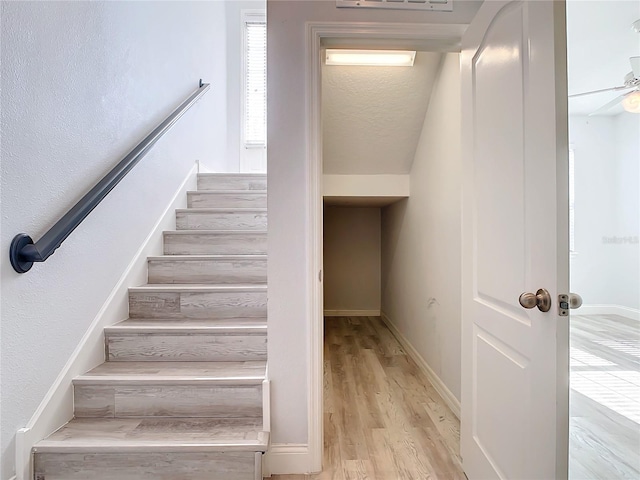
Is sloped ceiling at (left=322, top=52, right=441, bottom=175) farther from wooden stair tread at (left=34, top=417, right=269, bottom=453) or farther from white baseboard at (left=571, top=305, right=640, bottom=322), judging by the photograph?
wooden stair tread at (left=34, top=417, right=269, bottom=453)

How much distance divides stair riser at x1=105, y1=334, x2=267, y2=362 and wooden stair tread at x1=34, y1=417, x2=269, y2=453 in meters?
0.33

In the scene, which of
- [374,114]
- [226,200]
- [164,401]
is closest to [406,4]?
[374,114]

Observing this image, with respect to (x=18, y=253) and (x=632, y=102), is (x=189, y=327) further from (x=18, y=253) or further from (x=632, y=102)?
(x=632, y=102)

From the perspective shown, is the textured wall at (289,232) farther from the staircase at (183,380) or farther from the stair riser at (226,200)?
the stair riser at (226,200)

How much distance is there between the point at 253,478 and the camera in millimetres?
1543

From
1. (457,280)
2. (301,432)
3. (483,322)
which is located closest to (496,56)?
(483,322)

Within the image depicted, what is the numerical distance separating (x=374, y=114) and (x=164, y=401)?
2.30 metres

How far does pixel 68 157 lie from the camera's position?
1.73m

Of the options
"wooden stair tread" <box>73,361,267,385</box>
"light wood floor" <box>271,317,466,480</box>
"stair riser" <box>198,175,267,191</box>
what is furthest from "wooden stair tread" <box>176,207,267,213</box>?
"light wood floor" <box>271,317,466,480</box>

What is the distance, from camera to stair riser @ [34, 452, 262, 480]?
1.50 meters

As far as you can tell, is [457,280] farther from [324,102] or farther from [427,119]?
[324,102]

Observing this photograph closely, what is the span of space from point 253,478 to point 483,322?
114 cm

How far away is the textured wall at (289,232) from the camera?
5.65 ft

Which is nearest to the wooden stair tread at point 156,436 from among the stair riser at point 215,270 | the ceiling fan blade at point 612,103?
the stair riser at point 215,270
